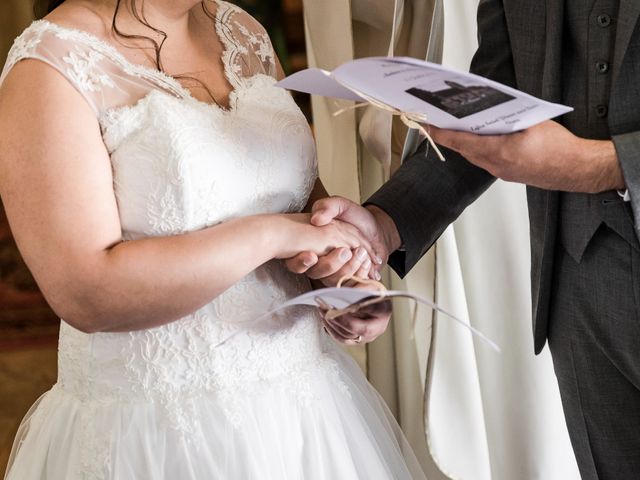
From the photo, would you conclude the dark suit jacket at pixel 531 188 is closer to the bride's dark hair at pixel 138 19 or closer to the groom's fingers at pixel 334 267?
the groom's fingers at pixel 334 267

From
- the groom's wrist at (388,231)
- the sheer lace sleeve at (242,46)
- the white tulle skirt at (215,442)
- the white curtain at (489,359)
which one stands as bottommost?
the white curtain at (489,359)

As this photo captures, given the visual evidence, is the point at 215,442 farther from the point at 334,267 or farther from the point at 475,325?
the point at 475,325

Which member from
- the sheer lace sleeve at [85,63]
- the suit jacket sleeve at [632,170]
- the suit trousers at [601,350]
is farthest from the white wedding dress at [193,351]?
the suit jacket sleeve at [632,170]

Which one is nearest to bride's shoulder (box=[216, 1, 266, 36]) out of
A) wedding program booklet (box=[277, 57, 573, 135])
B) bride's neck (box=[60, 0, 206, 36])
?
bride's neck (box=[60, 0, 206, 36])

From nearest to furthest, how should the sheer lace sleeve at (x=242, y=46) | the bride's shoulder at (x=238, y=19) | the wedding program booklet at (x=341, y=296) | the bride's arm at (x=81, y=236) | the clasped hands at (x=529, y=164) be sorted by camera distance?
1. the wedding program booklet at (x=341, y=296)
2. the bride's arm at (x=81, y=236)
3. the clasped hands at (x=529, y=164)
4. the sheer lace sleeve at (x=242, y=46)
5. the bride's shoulder at (x=238, y=19)

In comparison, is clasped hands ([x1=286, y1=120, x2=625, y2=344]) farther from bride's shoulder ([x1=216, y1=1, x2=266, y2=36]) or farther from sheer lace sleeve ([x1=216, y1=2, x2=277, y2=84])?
bride's shoulder ([x1=216, y1=1, x2=266, y2=36])

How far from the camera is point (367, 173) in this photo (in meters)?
2.58

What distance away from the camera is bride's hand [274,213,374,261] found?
1.56 m

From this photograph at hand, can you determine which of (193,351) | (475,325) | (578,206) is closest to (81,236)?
(193,351)

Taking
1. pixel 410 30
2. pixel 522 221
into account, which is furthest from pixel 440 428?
pixel 410 30

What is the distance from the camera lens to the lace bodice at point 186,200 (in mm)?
1483

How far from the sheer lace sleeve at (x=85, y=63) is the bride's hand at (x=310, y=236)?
1.12ft

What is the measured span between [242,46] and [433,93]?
0.64m

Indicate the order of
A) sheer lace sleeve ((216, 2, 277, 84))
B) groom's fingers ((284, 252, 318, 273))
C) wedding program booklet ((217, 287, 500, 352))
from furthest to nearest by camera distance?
sheer lace sleeve ((216, 2, 277, 84)) < groom's fingers ((284, 252, 318, 273)) < wedding program booklet ((217, 287, 500, 352))
